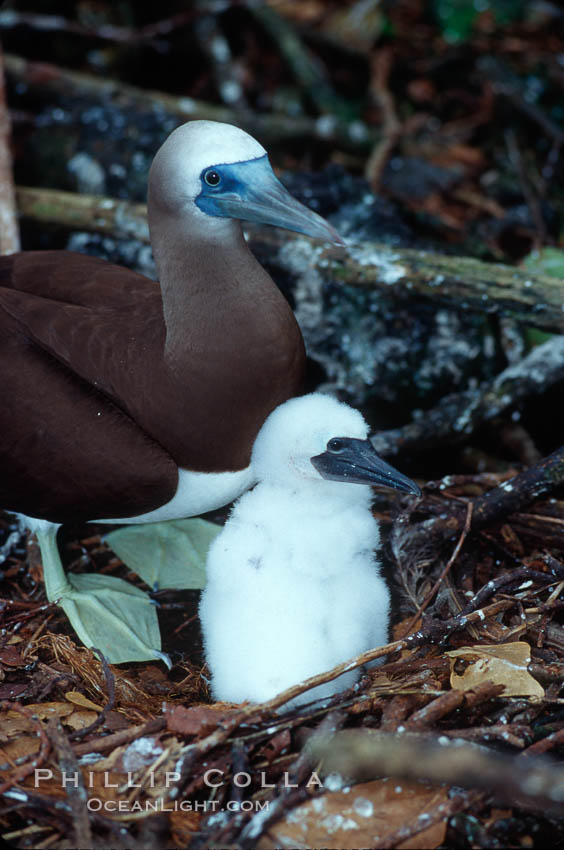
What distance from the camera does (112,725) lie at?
272 centimetres

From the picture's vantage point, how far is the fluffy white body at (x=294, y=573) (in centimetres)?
282

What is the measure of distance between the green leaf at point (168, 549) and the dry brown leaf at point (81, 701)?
84cm

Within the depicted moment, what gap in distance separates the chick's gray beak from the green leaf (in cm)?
90

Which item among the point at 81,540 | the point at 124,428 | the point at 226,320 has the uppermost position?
the point at 226,320

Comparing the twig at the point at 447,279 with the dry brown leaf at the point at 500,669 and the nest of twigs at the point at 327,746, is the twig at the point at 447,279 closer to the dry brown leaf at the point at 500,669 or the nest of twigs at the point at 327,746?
the nest of twigs at the point at 327,746

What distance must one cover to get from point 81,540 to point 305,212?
70.3 inches

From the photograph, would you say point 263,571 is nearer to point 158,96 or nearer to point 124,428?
point 124,428

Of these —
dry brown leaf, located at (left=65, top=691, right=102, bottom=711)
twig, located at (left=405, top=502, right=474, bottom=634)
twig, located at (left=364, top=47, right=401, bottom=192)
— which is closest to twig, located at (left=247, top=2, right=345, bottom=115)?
twig, located at (left=364, top=47, right=401, bottom=192)

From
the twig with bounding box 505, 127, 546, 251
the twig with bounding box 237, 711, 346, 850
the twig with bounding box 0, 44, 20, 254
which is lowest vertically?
the twig with bounding box 237, 711, 346, 850

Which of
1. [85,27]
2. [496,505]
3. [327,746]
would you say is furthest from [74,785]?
[85,27]

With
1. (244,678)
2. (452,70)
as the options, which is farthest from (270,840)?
(452,70)

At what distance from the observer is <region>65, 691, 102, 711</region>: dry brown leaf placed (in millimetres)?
2826

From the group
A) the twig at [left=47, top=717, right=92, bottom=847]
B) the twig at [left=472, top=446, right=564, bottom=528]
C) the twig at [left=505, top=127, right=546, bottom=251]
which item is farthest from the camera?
the twig at [left=505, top=127, right=546, bottom=251]

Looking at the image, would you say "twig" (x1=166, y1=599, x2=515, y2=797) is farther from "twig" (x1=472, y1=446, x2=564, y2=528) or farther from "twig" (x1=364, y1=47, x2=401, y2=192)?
"twig" (x1=364, y1=47, x2=401, y2=192)
